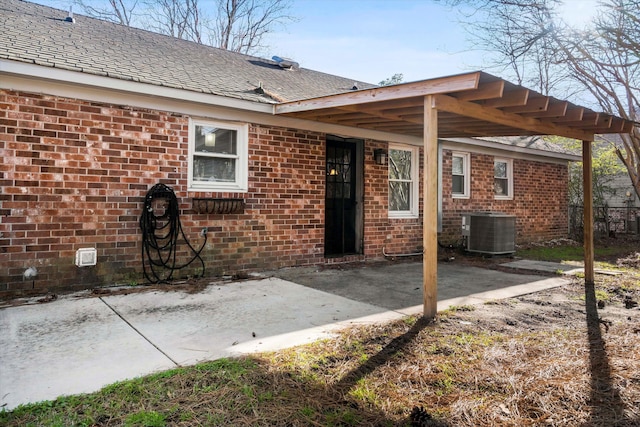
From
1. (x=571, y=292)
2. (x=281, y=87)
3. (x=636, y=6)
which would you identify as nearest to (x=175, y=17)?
(x=281, y=87)

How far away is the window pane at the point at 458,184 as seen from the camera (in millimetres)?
10156

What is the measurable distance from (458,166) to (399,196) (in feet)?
7.29

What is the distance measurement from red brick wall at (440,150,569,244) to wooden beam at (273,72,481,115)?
500 cm

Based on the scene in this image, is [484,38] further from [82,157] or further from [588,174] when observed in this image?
[82,157]

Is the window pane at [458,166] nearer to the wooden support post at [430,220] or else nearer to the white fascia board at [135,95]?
the white fascia board at [135,95]

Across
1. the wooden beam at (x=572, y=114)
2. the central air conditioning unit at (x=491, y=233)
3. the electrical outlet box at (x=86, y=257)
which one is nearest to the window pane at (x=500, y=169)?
A: the central air conditioning unit at (x=491, y=233)

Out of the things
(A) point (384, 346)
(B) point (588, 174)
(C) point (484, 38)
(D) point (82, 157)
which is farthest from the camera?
(C) point (484, 38)

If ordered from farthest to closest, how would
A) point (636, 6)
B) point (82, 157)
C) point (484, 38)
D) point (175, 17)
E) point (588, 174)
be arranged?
point (175, 17) → point (484, 38) → point (636, 6) → point (588, 174) → point (82, 157)

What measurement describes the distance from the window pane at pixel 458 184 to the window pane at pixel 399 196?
1.61 metres

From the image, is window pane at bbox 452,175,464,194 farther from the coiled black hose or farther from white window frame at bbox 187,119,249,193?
the coiled black hose

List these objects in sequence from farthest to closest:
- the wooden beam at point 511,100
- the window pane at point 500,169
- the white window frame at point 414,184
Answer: the window pane at point 500,169, the white window frame at point 414,184, the wooden beam at point 511,100

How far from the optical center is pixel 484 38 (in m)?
10.5

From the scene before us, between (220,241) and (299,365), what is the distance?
3.79 meters

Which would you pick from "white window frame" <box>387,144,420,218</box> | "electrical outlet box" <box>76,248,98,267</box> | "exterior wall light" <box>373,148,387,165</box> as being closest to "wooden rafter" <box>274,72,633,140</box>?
"exterior wall light" <box>373,148,387,165</box>
